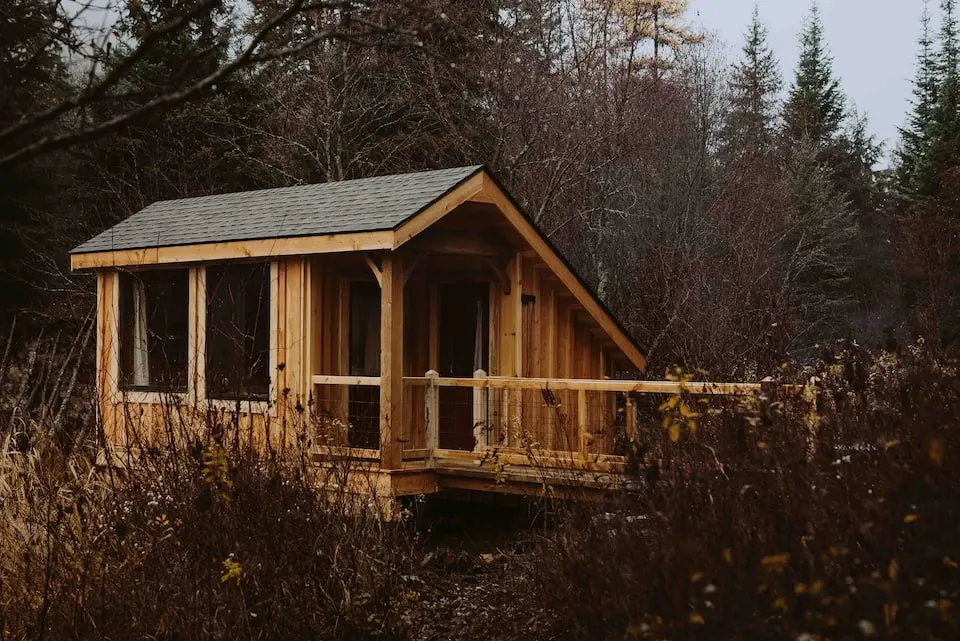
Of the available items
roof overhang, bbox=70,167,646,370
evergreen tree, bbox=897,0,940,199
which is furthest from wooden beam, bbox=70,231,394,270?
evergreen tree, bbox=897,0,940,199

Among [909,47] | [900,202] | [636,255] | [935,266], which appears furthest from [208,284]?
[909,47]

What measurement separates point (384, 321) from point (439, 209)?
121 centimetres

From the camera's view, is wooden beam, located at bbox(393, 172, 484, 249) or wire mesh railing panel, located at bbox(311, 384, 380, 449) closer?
wooden beam, located at bbox(393, 172, 484, 249)

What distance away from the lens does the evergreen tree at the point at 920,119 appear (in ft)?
109

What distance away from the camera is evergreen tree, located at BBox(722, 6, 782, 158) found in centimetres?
2688

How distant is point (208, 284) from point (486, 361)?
3227 mm

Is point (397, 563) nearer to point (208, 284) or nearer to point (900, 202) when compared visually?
point (208, 284)

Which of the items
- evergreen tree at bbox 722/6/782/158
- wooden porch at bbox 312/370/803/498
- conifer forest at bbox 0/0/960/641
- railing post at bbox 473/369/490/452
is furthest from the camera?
evergreen tree at bbox 722/6/782/158

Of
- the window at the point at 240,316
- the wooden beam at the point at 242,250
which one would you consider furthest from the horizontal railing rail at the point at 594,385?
the window at the point at 240,316

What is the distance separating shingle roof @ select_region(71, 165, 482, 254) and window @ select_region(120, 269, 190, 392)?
0.51m

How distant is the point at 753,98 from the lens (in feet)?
94.0

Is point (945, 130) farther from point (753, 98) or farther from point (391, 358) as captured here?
point (391, 358)

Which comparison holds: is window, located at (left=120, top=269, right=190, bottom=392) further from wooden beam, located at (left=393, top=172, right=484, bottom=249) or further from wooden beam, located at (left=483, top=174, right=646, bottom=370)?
wooden beam, located at (left=483, top=174, right=646, bottom=370)

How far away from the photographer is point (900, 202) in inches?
1426
